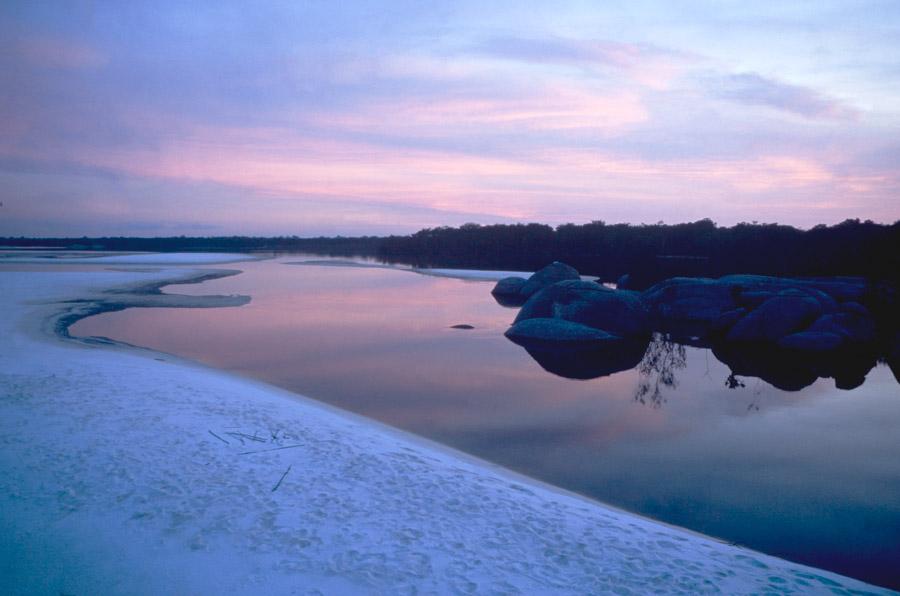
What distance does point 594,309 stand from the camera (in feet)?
55.8

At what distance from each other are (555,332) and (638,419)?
645 centimetres

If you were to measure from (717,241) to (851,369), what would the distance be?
44.3 meters

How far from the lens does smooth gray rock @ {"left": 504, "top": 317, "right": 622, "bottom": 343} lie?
15539 mm

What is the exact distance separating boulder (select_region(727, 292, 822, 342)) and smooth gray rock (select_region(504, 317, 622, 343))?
4180 mm

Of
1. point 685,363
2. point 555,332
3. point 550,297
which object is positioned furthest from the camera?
point 550,297

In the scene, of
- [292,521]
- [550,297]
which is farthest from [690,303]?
[292,521]

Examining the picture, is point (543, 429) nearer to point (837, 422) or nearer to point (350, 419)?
point (350, 419)

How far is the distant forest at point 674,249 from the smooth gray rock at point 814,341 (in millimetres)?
10239

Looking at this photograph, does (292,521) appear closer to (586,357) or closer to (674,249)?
(586,357)

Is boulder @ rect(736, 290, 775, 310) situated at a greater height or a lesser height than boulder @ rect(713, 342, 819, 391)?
greater

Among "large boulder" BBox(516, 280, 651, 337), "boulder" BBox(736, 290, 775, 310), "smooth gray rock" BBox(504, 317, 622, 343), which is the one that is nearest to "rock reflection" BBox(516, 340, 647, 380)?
"smooth gray rock" BBox(504, 317, 622, 343)

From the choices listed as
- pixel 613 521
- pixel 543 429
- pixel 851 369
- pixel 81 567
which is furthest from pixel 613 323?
pixel 81 567

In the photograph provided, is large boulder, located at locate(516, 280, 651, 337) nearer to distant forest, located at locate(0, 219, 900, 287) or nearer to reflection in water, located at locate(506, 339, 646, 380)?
reflection in water, located at locate(506, 339, 646, 380)

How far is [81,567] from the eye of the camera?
4004 millimetres
